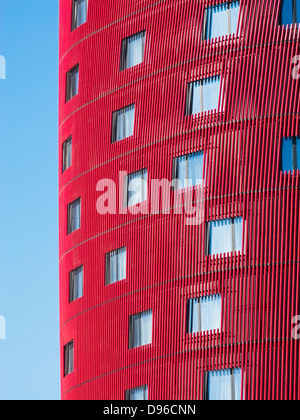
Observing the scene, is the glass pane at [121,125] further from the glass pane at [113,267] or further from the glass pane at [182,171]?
the glass pane at [113,267]

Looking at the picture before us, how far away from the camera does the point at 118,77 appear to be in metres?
64.2

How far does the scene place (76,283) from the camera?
6450 cm

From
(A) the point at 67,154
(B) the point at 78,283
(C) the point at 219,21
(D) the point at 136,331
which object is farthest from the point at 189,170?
(A) the point at 67,154

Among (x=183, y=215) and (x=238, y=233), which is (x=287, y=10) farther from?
(x=238, y=233)

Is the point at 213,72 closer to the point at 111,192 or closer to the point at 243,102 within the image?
the point at 243,102

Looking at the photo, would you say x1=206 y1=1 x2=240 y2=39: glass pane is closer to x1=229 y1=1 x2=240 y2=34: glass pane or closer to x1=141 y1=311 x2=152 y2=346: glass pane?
x1=229 y1=1 x2=240 y2=34: glass pane

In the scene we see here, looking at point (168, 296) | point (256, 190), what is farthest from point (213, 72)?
point (168, 296)

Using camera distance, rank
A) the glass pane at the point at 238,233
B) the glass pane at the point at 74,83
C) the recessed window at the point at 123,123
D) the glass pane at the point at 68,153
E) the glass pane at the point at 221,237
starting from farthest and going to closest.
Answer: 1. the glass pane at the point at 74,83
2. the glass pane at the point at 68,153
3. the recessed window at the point at 123,123
4. the glass pane at the point at 221,237
5. the glass pane at the point at 238,233

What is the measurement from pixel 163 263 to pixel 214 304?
11.2ft

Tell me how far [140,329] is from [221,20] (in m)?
15.1

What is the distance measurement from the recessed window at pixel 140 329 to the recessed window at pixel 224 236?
4.38 meters

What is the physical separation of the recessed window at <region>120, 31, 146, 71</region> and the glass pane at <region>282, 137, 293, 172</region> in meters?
9.68

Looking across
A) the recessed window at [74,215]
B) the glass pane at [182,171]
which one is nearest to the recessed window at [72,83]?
the recessed window at [74,215]

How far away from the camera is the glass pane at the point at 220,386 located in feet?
184
